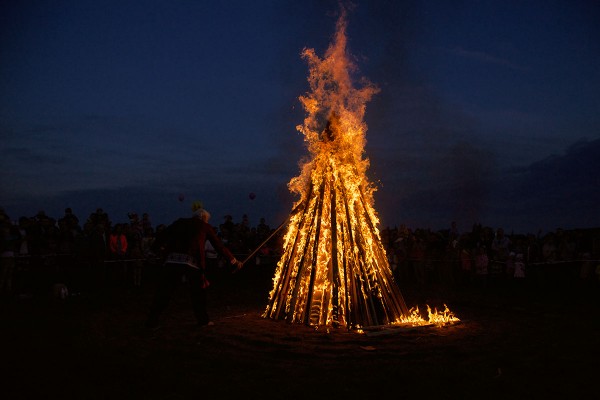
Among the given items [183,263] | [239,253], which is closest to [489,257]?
[239,253]

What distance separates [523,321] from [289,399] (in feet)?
17.3

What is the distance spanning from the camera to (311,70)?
8.51 m

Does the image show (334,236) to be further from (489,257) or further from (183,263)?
(489,257)

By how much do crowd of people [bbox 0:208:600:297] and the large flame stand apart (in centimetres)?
349

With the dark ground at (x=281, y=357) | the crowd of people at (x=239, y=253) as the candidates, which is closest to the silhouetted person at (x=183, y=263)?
the dark ground at (x=281, y=357)

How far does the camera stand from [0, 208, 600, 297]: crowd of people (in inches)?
483

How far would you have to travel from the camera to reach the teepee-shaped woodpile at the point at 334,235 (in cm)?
779

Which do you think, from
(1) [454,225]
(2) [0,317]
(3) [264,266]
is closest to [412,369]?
(2) [0,317]

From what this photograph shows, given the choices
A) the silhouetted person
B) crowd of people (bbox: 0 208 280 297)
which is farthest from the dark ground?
crowd of people (bbox: 0 208 280 297)

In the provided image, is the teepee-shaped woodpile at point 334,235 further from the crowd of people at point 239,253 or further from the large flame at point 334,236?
the crowd of people at point 239,253

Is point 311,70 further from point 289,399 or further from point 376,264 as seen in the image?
point 289,399

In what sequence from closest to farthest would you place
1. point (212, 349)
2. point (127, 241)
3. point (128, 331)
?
point (212, 349) < point (128, 331) < point (127, 241)

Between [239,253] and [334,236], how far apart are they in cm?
874

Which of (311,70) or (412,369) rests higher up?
(311,70)
